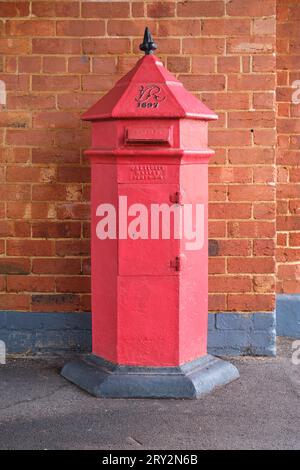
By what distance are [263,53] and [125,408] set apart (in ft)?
7.76

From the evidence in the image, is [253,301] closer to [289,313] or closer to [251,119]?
[289,313]

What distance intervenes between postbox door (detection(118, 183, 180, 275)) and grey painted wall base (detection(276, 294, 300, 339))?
1341mm

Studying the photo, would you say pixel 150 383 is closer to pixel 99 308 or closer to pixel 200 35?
pixel 99 308

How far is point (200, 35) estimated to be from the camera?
4406 millimetres

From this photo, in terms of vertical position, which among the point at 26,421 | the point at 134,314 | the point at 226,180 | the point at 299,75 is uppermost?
the point at 299,75

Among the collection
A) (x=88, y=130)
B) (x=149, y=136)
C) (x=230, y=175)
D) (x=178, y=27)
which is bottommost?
(x=230, y=175)

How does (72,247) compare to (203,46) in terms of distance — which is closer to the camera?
(203,46)

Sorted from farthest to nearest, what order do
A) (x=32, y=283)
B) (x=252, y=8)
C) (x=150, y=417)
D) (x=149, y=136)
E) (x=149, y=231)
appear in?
(x=32, y=283) < (x=252, y=8) < (x=149, y=231) < (x=149, y=136) < (x=150, y=417)

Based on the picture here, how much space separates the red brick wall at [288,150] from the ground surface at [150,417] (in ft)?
2.93

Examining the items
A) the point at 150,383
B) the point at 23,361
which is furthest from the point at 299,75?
the point at 23,361

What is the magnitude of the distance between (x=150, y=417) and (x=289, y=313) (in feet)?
5.66

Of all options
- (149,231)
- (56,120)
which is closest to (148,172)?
(149,231)

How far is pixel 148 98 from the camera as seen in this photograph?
376cm

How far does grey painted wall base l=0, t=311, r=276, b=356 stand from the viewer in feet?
14.9
